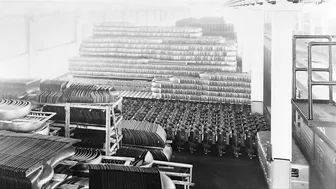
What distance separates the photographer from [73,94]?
30.6 ft

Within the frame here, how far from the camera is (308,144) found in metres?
9.58

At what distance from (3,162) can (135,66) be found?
12.6 meters

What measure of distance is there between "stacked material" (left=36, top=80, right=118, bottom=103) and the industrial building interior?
3 centimetres

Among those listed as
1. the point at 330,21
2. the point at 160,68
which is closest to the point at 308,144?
the point at 330,21

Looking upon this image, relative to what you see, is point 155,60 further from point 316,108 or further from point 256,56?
point 316,108

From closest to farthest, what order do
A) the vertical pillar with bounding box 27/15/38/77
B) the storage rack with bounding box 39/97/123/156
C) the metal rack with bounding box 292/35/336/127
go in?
the metal rack with bounding box 292/35/336/127, the storage rack with bounding box 39/97/123/156, the vertical pillar with bounding box 27/15/38/77

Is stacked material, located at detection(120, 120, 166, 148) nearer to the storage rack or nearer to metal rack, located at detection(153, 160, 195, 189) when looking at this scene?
the storage rack

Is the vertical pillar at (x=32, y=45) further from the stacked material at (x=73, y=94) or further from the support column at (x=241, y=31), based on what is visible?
the support column at (x=241, y=31)

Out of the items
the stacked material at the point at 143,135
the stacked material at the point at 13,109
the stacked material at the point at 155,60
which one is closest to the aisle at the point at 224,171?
the stacked material at the point at 143,135

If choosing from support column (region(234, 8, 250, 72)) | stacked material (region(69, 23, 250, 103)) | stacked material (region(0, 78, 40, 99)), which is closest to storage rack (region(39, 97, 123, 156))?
stacked material (region(0, 78, 40, 99))

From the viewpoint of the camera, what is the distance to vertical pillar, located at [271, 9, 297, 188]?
806 centimetres

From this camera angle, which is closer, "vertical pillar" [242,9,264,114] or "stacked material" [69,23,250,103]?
"vertical pillar" [242,9,264,114]

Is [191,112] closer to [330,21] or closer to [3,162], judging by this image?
[330,21]

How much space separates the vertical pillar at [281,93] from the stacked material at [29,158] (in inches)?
189
